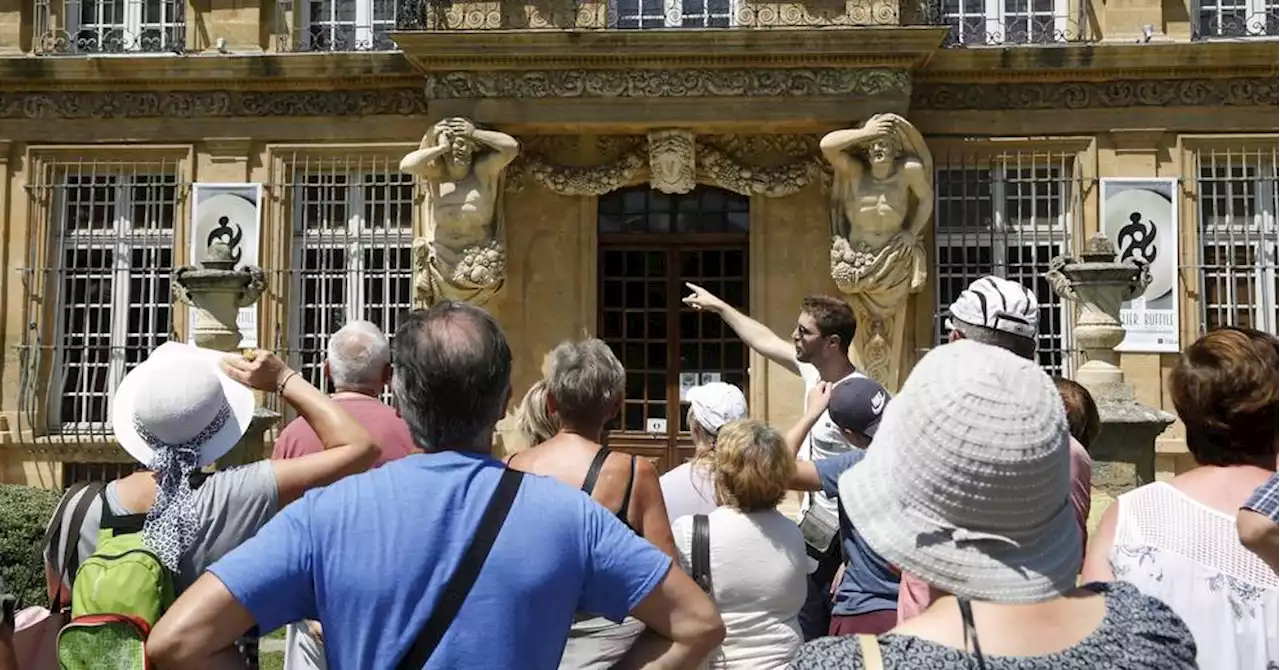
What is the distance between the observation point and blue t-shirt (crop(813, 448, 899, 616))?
3734mm

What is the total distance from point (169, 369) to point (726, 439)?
1.73 metres

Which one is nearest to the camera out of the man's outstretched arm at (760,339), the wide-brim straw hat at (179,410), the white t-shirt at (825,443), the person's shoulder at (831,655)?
the person's shoulder at (831,655)

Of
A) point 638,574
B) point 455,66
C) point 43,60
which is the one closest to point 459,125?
point 455,66

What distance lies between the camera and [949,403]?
1908 mm

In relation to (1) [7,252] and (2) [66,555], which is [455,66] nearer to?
(1) [7,252]

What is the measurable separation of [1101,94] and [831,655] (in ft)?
38.9

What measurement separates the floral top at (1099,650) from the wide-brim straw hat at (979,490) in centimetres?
9

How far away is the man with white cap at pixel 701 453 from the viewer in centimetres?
448

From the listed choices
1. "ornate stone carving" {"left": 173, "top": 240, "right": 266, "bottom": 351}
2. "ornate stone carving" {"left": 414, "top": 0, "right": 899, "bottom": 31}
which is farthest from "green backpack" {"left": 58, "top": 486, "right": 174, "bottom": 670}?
"ornate stone carving" {"left": 414, "top": 0, "right": 899, "bottom": 31}

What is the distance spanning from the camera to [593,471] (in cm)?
355

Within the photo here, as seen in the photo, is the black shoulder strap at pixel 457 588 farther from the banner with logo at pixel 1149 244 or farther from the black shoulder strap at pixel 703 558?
the banner with logo at pixel 1149 244

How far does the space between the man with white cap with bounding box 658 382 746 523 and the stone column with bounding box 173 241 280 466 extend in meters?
6.09

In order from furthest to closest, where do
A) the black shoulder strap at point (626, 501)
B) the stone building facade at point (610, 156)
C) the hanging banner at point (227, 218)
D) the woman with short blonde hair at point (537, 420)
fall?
the hanging banner at point (227, 218), the stone building facade at point (610, 156), the woman with short blonde hair at point (537, 420), the black shoulder strap at point (626, 501)

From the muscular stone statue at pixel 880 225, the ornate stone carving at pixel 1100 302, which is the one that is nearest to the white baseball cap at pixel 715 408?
the ornate stone carving at pixel 1100 302
